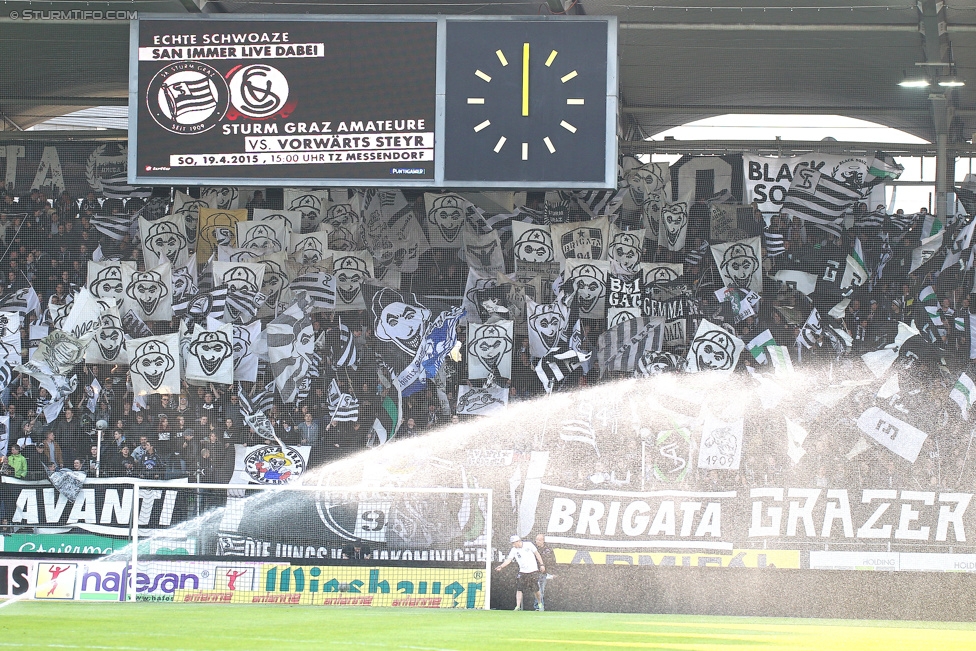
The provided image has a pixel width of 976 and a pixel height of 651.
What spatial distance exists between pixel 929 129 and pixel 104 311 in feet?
43.5

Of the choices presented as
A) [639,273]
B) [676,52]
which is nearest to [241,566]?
[639,273]

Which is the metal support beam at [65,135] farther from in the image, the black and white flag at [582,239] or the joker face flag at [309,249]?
the black and white flag at [582,239]

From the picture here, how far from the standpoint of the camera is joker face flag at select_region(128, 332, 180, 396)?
17.3 meters

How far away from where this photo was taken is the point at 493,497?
15648mm

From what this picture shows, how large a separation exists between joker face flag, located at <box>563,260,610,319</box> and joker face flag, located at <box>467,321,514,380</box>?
1201 mm

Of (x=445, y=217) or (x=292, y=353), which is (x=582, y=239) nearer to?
(x=445, y=217)

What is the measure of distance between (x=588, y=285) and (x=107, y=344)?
6.99m

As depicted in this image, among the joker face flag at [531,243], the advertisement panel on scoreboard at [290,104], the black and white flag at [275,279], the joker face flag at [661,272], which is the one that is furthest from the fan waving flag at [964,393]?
the black and white flag at [275,279]

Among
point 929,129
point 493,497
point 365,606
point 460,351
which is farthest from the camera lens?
point 929,129

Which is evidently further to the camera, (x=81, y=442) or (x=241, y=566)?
(x=81, y=442)

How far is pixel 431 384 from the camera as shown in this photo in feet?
57.0

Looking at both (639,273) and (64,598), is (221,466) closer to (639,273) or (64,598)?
(64,598)

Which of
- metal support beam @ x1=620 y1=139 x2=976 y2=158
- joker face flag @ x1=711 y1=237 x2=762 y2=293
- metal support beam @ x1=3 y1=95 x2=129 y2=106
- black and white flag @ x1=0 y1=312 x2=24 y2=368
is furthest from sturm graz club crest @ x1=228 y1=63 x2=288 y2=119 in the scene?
metal support beam @ x1=620 y1=139 x2=976 y2=158

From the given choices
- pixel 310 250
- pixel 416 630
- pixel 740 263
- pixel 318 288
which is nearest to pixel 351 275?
pixel 318 288
